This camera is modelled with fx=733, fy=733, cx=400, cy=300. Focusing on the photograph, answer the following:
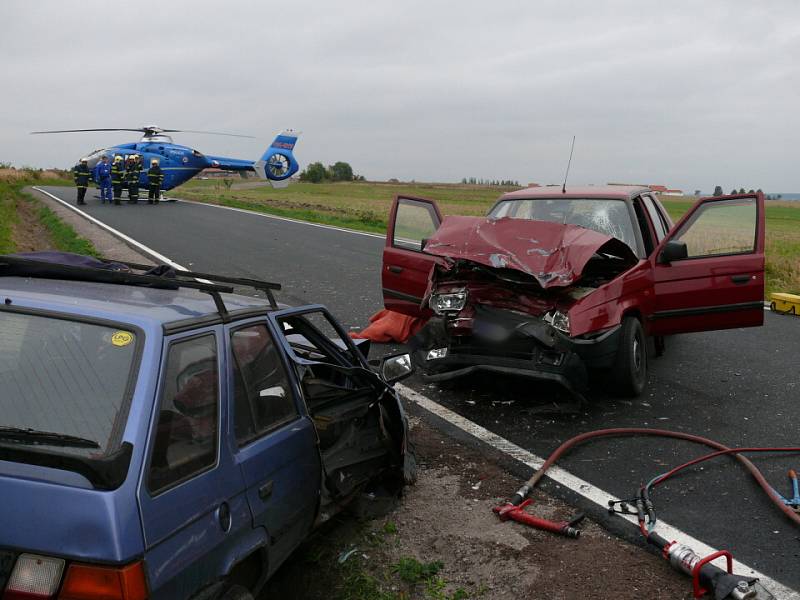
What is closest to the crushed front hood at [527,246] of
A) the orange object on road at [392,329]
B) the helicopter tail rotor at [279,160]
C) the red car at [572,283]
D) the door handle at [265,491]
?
the red car at [572,283]

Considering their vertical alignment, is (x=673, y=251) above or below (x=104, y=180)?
below

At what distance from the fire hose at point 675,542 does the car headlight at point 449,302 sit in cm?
148

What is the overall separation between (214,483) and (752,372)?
247 inches

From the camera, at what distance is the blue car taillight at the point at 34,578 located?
212 centimetres

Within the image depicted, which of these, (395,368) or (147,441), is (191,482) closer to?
(147,441)

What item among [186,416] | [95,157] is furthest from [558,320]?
[95,157]

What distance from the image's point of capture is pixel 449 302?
620cm

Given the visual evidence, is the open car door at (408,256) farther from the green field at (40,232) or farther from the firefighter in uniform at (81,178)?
the firefighter in uniform at (81,178)

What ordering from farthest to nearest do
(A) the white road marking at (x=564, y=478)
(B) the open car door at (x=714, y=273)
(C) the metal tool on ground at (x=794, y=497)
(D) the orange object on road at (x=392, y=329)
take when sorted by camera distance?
1. (D) the orange object on road at (x=392, y=329)
2. (B) the open car door at (x=714, y=273)
3. (C) the metal tool on ground at (x=794, y=497)
4. (A) the white road marking at (x=564, y=478)

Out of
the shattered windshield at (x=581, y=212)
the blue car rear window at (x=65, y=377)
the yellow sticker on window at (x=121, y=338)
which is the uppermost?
the shattered windshield at (x=581, y=212)

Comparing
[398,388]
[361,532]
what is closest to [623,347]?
[398,388]

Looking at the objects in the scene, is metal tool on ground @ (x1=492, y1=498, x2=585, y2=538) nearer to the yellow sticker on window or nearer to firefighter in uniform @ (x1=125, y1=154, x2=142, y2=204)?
the yellow sticker on window

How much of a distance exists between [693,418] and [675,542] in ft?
8.09

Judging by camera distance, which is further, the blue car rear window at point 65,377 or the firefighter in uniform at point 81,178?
the firefighter in uniform at point 81,178
